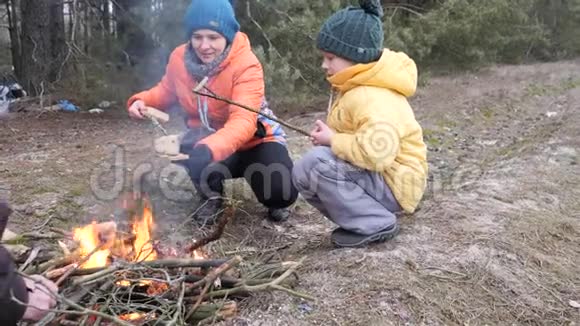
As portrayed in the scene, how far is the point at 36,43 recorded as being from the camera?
306 inches

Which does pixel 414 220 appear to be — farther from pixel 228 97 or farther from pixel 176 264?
pixel 176 264

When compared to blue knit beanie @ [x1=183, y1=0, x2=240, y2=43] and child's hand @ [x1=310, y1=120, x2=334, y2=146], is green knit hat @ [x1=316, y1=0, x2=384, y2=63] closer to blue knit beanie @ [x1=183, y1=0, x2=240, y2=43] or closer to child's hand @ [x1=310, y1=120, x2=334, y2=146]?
child's hand @ [x1=310, y1=120, x2=334, y2=146]

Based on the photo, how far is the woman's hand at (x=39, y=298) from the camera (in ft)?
7.07

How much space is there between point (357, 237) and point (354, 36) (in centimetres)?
103

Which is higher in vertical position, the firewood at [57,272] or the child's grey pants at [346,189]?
the child's grey pants at [346,189]

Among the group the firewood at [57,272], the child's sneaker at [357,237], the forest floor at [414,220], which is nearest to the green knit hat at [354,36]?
the child's sneaker at [357,237]

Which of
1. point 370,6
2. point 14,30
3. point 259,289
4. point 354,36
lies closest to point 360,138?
point 354,36

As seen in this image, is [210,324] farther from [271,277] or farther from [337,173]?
[337,173]

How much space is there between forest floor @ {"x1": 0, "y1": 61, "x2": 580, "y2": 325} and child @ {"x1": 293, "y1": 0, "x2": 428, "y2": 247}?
8.3 inches

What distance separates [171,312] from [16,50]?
312 inches

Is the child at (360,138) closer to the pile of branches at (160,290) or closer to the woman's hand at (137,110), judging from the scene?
the pile of branches at (160,290)

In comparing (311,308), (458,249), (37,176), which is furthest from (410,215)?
(37,176)

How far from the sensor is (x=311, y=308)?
105 inches

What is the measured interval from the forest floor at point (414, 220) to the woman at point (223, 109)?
0.26 metres
